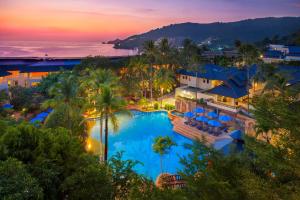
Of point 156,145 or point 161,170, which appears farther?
point 161,170

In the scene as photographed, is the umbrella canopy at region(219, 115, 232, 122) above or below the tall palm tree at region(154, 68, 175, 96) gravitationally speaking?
below

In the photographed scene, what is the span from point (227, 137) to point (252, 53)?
1274cm

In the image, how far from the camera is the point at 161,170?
2003cm

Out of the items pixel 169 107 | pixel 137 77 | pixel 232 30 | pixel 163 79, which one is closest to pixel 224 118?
pixel 169 107

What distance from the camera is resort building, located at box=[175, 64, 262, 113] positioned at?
31125 millimetres

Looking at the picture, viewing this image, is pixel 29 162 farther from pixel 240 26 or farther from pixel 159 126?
pixel 240 26

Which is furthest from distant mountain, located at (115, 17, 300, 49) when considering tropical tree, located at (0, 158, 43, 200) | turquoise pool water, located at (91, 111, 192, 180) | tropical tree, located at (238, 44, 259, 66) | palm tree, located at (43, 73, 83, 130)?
tropical tree, located at (0, 158, 43, 200)

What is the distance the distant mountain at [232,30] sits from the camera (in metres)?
153

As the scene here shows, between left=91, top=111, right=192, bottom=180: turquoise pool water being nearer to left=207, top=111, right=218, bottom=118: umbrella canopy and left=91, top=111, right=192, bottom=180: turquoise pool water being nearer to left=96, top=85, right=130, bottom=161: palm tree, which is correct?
left=207, top=111, right=218, bottom=118: umbrella canopy

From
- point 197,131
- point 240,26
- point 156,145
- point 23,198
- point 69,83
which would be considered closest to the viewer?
point 23,198

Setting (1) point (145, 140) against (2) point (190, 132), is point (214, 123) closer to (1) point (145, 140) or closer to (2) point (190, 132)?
(2) point (190, 132)

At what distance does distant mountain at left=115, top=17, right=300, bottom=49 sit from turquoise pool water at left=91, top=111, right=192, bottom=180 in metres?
127

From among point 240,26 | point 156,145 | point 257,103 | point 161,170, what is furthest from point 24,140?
point 240,26

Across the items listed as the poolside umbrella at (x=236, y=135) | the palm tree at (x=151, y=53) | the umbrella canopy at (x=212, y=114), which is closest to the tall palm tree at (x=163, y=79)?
the palm tree at (x=151, y=53)
